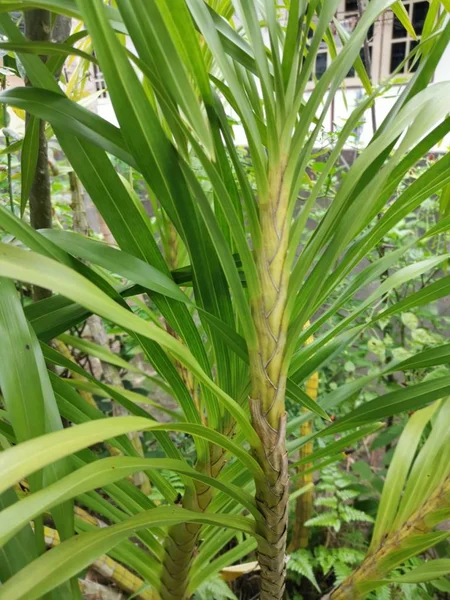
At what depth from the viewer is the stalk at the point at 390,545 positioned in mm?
564

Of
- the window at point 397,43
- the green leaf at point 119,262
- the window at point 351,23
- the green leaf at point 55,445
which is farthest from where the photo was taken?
the window at point 397,43

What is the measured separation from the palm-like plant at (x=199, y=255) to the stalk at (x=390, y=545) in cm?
15

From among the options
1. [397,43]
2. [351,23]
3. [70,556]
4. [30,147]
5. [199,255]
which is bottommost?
[70,556]

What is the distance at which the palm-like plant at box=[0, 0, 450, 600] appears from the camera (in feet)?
0.96

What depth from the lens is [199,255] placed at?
414 millimetres

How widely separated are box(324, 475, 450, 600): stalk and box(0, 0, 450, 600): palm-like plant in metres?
0.15

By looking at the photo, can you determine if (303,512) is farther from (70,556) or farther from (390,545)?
(70,556)

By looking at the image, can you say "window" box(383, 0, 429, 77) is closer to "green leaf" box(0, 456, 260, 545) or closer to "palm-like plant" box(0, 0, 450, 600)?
"palm-like plant" box(0, 0, 450, 600)

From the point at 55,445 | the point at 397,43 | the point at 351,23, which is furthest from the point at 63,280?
the point at 397,43

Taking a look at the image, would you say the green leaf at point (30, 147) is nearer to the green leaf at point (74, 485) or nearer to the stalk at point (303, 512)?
the green leaf at point (74, 485)

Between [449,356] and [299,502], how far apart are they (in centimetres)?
66

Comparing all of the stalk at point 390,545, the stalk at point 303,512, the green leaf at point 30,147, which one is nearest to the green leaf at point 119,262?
the green leaf at point 30,147

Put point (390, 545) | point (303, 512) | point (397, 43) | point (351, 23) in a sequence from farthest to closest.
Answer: point (397, 43)
point (351, 23)
point (303, 512)
point (390, 545)

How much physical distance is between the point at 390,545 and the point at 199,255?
0.48 m
